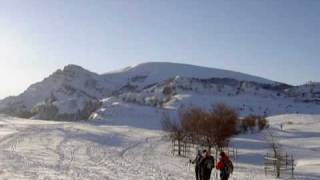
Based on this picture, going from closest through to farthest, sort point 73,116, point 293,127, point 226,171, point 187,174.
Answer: point 226,171 < point 187,174 < point 293,127 < point 73,116

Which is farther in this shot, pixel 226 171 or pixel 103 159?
pixel 103 159

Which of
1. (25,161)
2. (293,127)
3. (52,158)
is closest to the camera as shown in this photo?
(25,161)

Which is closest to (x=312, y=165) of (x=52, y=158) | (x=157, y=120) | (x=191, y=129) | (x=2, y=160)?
(x=191, y=129)

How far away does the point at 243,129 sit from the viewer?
335 ft

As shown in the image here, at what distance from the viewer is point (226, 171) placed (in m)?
24.0

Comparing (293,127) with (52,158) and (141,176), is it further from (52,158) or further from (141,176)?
(141,176)

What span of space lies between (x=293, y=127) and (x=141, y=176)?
89905 millimetres

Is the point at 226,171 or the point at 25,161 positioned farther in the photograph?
the point at 25,161

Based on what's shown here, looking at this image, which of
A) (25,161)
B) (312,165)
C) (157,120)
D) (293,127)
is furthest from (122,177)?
(157,120)

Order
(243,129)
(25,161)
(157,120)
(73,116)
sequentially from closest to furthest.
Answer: (25,161), (243,129), (157,120), (73,116)

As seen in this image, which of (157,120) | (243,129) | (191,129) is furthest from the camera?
(157,120)

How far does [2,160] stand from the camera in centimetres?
3900

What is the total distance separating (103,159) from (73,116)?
14871 centimetres

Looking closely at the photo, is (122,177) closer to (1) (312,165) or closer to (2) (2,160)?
(2) (2,160)
